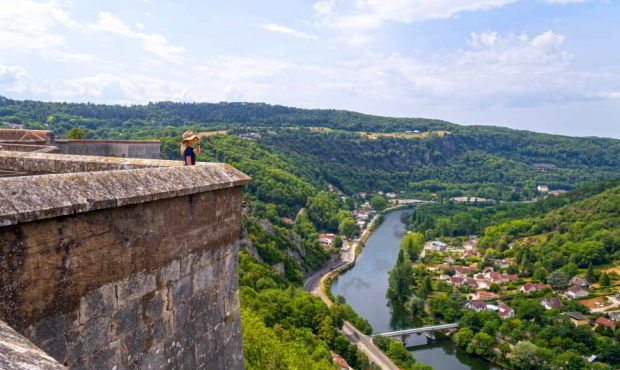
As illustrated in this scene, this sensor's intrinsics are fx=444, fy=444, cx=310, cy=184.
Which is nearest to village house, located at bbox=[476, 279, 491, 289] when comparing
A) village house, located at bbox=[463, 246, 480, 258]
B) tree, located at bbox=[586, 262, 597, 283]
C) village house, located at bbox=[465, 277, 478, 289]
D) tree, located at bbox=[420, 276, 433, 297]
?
village house, located at bbox=[465, 277, 478, 289]

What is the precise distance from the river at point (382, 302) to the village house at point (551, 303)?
16.9 m

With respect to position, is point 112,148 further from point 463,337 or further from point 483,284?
point 483,284

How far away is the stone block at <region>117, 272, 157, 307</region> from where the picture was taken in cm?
327

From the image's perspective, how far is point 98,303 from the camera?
310 centimetres

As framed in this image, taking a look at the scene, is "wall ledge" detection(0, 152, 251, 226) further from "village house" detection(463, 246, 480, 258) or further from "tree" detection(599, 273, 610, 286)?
"village house" detection(463, 246, 480, 258)

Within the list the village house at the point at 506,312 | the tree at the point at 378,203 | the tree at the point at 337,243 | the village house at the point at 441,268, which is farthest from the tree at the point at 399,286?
the tree at the point at 378,203

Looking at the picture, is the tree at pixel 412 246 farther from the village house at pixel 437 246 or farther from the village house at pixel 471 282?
the village house at pixel 471 282

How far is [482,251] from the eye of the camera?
279 ft

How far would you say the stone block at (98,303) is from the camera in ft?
9.86

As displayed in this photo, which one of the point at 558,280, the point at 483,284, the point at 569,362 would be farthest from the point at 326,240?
the point at 569,362

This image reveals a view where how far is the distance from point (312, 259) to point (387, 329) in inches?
927

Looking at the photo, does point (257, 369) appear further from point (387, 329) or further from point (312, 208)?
point (312, 208)

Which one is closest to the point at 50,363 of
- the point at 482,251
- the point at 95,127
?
the point at 482,251

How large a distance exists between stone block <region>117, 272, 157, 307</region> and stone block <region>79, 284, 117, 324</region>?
2.4 inches
